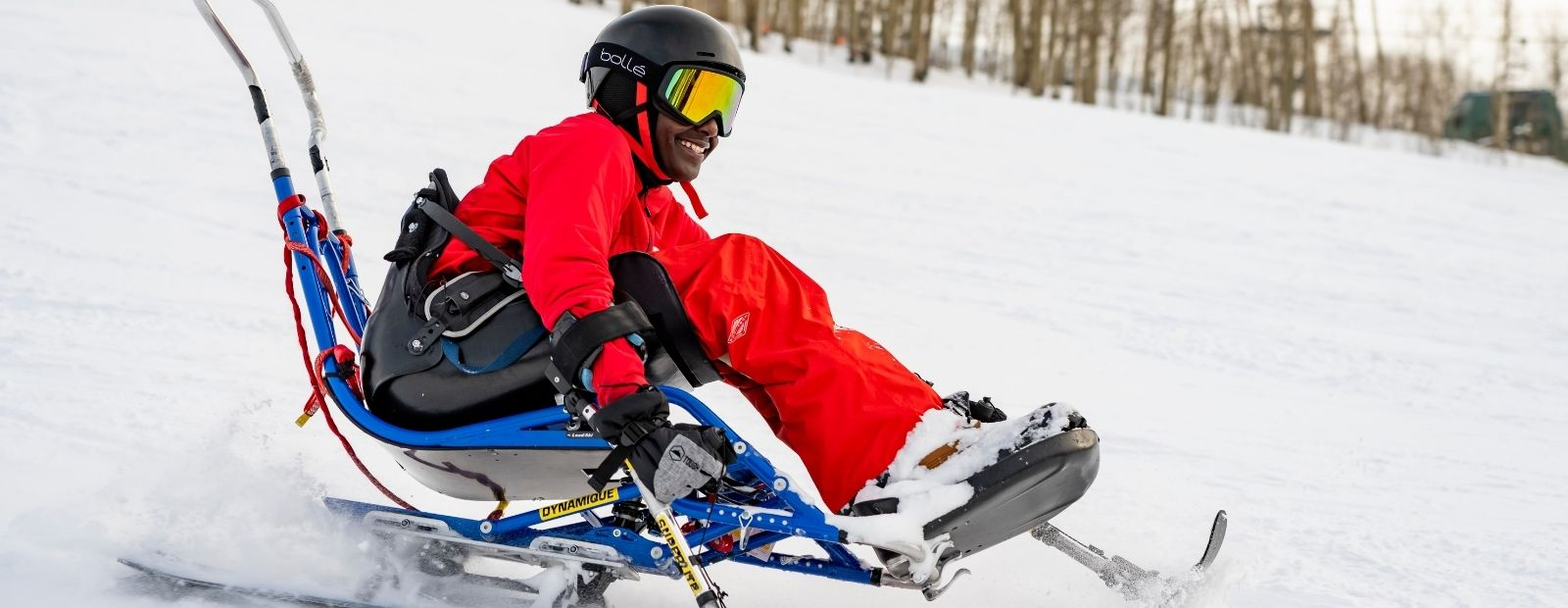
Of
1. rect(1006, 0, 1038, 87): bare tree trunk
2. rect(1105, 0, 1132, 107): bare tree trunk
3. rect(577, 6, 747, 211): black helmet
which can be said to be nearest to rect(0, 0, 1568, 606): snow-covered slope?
rect(577, 6, 747, 211): black helmet

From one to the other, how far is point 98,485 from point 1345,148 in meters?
18.0

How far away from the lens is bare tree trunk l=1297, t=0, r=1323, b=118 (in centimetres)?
3466

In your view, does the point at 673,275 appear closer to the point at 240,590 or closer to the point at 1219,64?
the point at 240,590

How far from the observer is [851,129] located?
15.1m

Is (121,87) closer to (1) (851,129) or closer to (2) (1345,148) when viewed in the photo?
(1) (851,129)

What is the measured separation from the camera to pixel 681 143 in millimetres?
3189

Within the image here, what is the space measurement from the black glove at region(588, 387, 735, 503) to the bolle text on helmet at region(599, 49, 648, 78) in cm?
94

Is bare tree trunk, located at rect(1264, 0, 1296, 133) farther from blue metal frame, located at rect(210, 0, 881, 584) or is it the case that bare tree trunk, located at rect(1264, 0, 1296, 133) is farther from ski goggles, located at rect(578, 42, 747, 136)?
blue metal frame, located at rect(210, 0, 881, 584)

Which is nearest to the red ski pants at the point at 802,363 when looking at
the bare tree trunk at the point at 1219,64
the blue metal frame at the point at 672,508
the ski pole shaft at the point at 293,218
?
the blue metal frame at the point at 672,508

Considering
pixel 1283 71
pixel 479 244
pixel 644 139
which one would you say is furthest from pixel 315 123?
pixel 1283 71

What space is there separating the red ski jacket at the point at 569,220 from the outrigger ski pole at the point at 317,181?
1.86 feet

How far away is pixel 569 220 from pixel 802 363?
2.01ft

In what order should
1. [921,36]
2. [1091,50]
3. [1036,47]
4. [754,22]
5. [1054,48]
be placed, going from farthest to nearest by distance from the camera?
[1054,48], [1091,50], [921,36], [754,22], [1036,47]

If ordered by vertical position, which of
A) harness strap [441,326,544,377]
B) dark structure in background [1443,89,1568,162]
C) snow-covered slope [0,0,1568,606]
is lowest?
dark structure in background [1443,89,1568,162]
